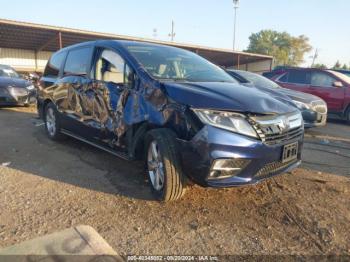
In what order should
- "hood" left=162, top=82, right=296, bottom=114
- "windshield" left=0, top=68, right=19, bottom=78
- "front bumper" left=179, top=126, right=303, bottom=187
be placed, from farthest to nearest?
1. "windshield" left=0, top=68, right=19, bottom=78
2. "hood" left=162, top=82, right=296, bottom=114
3. "front bumper" left=179, top=126, right=303, bottom=187

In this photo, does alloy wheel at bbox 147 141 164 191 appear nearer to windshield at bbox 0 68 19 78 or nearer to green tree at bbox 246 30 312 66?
windshield at bbox 0 68 19 78

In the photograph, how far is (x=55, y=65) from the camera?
5.91m

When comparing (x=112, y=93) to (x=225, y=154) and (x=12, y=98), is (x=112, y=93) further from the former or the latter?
(x=12, y=98)

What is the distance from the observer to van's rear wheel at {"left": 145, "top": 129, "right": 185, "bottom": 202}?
3.12m

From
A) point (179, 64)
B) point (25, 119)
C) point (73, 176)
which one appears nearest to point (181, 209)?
point (73, 176)

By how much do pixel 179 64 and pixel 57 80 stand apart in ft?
8.20

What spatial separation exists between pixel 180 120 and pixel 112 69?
1.51 m

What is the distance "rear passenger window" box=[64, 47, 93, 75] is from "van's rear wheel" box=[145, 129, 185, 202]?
6.46 feet

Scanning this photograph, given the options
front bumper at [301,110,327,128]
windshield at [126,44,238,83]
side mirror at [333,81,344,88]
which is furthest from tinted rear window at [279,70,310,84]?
windshield at [126,44,238,83]

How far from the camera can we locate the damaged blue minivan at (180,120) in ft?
9.71

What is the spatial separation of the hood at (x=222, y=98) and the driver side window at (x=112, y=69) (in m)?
0.66

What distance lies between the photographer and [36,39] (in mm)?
24438

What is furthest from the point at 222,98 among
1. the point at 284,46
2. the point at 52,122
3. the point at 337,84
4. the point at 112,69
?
the point at 284,46

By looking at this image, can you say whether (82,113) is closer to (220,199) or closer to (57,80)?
(57,80)
